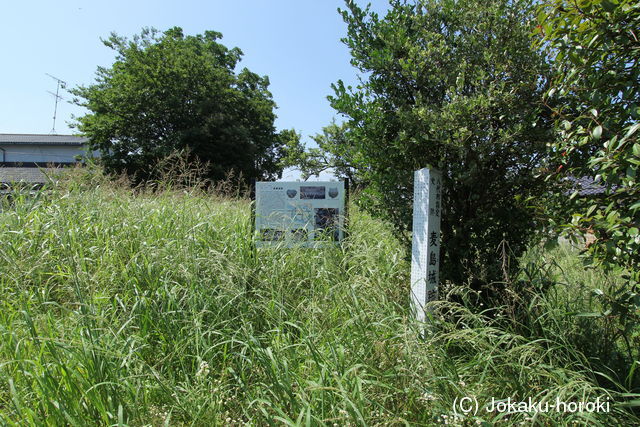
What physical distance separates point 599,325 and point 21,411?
3232mm

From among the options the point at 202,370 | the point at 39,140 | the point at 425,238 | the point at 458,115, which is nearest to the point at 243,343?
the point at 202,370

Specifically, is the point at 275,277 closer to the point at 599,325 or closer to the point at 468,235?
the point at 468,235

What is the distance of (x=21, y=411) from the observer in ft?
5.34

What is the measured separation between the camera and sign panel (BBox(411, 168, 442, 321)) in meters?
2.39

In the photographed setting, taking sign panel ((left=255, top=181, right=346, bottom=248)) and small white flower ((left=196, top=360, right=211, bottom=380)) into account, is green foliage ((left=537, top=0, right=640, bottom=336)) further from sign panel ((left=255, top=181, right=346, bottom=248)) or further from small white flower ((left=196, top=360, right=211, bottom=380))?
sign panel ((left=255, top=181, right=346, bottom=248))

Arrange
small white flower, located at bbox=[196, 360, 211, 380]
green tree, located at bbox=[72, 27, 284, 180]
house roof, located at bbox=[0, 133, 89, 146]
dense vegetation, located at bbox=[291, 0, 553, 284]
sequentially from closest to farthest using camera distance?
small white flower, located at bbox=[196, 360, 211, 380] → dense vegetation, located at bbox=[291, 0, 553, 284] → green tree, located at bbox=[72, 27, 284, 180] → house roof, located at bbox=[0, 133, 89, 146]

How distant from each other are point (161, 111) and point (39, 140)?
17.2 meters

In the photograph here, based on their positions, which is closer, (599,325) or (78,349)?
(78,349)

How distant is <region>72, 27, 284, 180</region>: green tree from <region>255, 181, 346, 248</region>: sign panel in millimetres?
16246

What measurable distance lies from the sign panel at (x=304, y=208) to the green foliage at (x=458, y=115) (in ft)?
3.07

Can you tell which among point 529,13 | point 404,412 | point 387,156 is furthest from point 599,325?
point 529,13

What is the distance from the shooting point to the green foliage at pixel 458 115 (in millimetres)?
2379

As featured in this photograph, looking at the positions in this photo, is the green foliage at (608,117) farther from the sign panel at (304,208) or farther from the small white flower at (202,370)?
the sign panel at (304,208)

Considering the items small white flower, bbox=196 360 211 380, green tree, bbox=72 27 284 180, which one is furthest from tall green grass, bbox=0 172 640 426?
green tree, bbox=72 27 284 180
